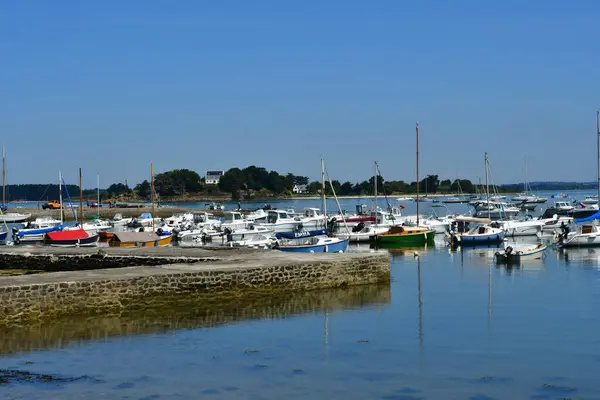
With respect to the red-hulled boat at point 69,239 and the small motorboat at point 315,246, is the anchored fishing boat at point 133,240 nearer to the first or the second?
the red-hulled boat at point 69,239

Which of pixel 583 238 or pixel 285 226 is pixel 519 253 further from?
pixel 285 226

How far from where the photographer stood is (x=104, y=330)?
68.1 feet

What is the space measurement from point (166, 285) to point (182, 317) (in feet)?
5.90

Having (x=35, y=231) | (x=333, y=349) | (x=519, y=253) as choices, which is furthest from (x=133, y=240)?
(x=333, y=349)

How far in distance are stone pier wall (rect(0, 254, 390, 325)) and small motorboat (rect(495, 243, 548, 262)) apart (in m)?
12.2

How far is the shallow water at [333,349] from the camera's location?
15281mm

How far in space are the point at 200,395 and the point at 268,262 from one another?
511 inches

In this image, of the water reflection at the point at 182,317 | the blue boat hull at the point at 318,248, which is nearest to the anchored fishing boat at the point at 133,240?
the blue boat hull at the point at 318,248

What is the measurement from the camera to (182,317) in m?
22.8

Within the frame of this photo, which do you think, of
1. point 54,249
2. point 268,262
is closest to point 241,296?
point 268,262

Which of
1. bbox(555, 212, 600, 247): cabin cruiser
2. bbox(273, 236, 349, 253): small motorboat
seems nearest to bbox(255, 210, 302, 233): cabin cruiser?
bbox(273, 236, 349, 253): small motorboat

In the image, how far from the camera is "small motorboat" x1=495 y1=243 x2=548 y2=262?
3972 cm

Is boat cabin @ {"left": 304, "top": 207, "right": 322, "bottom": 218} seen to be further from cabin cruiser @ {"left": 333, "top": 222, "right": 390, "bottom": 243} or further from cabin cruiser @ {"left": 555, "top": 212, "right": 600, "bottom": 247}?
cabin cruiser @ {"left": 555, "top": 212, "right": 600, "bottom": 247}

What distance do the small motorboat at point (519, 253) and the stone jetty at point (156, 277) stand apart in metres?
12.2
